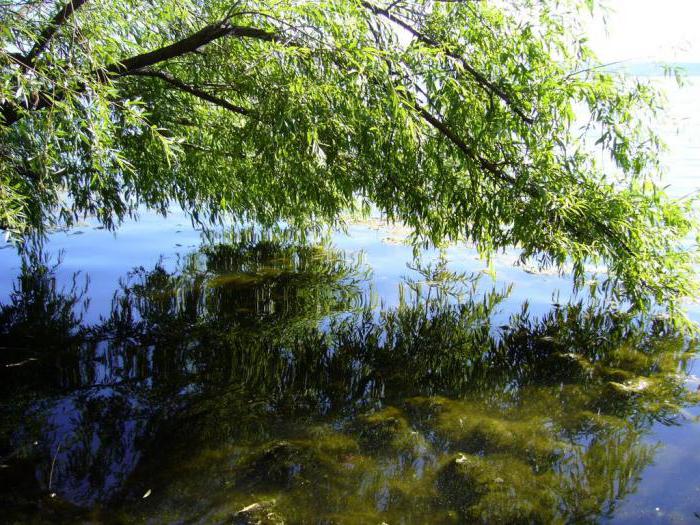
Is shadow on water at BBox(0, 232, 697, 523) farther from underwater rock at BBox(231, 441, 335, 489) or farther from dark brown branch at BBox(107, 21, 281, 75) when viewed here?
dark brown branch at BBox(107, 21, 281, 75)

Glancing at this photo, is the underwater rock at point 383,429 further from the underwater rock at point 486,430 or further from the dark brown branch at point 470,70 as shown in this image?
the dark brown branch at point 470,70

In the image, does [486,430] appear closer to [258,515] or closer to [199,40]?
[258,515]

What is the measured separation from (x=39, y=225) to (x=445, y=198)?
469 cm

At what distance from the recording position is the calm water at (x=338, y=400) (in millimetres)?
3494

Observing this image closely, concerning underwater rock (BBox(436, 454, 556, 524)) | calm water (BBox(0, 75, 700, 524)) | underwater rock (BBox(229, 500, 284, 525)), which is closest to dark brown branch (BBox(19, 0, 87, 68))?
calm water (BBox(0, 75, 700, 524))

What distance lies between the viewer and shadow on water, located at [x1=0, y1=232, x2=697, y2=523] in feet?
11.4

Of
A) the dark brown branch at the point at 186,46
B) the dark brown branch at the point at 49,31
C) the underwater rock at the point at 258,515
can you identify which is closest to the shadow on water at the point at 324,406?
the underwater rock at the point at 258,515

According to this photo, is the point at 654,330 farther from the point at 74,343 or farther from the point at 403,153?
the point at 74,343

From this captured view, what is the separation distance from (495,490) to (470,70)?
3234mm

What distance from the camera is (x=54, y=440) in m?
4.01

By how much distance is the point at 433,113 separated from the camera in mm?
5055

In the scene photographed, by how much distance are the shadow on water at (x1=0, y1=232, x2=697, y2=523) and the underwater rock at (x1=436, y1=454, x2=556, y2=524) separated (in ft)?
0.04

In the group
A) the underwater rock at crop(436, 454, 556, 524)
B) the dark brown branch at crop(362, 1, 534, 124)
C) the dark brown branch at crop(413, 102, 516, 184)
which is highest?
the dark brown branch at crop(362, 1, 534, 124)

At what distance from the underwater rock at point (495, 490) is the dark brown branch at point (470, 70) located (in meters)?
2.72
